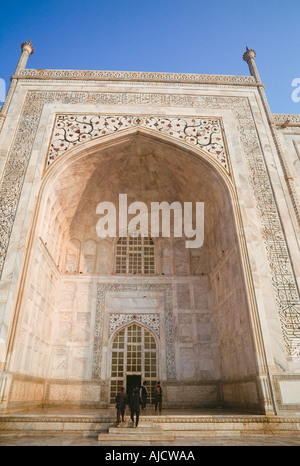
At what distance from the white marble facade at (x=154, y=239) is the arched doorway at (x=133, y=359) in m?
0.18

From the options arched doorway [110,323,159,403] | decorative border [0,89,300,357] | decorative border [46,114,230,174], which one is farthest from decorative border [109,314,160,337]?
decorative border [46,114,230,174]

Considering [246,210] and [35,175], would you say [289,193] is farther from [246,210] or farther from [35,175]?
[35,175]

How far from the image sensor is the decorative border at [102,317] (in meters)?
9.35

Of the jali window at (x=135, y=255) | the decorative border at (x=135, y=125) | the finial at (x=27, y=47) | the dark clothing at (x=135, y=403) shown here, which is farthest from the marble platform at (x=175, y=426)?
the finial at (x=27, y=47)

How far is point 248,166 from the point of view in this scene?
899 centimetres

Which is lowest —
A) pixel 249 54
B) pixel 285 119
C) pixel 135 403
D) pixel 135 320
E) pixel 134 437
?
pixel 134 437

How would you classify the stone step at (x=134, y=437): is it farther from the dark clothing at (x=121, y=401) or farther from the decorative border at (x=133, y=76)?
the decorative border at (x=133, y=76)

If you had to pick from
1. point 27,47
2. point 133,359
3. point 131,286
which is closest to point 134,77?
point 27,47

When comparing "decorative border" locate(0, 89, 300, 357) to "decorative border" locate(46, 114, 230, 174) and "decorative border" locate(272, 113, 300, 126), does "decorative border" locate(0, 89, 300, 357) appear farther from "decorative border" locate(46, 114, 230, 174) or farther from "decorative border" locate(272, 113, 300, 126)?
"decorative border" locate(272, 113, 300, 126)

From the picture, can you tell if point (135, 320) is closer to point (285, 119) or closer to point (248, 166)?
point (248, 166)

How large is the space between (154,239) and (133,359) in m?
4.12

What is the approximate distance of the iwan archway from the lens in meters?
8.06

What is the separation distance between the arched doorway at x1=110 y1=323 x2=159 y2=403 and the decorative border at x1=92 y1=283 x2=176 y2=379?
0.40m
